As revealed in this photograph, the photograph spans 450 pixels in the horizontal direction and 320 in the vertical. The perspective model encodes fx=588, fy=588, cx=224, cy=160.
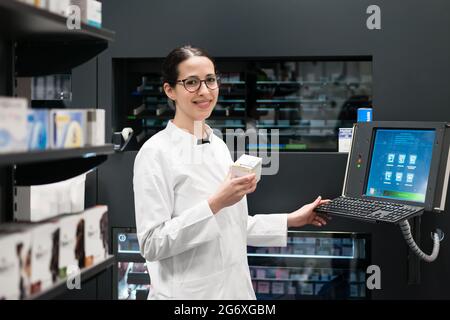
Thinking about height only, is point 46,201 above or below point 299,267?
above

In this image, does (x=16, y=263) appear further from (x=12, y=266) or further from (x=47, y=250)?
(x=47, y=250)

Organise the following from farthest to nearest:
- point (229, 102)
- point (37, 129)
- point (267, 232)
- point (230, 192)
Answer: point (229, 102) < point (267, 232) < point (230, 192) < point (37, 129)

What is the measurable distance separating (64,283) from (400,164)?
1965 millimetres

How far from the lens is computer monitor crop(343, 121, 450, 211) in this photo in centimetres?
291

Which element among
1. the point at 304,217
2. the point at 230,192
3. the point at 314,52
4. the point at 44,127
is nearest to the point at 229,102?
the point at 314,52

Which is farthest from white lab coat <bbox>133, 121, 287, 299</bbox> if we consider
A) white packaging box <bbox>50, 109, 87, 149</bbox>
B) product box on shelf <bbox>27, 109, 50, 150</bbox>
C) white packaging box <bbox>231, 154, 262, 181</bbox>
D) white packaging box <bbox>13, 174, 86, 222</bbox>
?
product box on shelf <bbox>27, 109, 50, 150</bbox>

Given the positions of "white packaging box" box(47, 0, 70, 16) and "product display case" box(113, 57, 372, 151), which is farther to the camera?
"product display case" box(113, 57, 372, 151)

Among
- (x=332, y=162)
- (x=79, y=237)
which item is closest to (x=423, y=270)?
(x=332, y=162)

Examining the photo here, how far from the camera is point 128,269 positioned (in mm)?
3855

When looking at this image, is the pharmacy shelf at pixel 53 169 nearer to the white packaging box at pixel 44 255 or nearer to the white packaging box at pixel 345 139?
the white packaging box at pixel 44 255

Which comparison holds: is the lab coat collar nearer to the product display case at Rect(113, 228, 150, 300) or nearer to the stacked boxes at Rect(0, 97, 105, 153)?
the stacked boxes at Rect(0, 97, 105, 153)

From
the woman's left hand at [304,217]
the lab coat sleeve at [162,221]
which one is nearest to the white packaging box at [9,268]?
the lab coat sleeve at [162,221]

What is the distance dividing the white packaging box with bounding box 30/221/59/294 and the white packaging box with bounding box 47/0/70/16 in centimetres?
66
